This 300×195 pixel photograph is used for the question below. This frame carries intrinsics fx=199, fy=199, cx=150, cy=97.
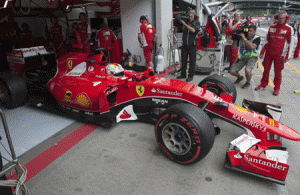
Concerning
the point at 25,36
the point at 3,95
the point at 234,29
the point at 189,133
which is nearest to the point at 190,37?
the point at 234,29

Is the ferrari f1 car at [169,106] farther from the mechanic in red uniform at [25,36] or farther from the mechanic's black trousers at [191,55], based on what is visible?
the mechanic in red uniform at [25,36]

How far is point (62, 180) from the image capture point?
7.71ft

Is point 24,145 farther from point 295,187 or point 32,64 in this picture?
point 295,187

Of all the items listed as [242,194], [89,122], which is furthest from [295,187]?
[89,122]

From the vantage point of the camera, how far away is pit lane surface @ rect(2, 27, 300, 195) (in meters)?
2.18

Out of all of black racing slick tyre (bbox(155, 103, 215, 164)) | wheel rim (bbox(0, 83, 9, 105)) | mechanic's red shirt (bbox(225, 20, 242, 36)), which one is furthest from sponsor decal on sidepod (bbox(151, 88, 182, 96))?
mechanic's red shirt (bbox(225, 20, 242, 36))

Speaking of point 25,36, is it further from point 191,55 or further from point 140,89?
point 140,89

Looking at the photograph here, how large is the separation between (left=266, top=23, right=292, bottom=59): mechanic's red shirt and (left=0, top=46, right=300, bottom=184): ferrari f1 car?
2.26 metres

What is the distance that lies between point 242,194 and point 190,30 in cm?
478

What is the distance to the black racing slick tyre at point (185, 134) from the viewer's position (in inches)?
89.0

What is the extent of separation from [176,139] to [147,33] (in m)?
4.31

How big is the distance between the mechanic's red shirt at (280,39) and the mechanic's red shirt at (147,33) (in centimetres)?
320

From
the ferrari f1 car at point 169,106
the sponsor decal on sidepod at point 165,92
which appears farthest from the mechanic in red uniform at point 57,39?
the sponsor decal on sidepod at point 165,92

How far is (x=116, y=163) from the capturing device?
2.61 metres
